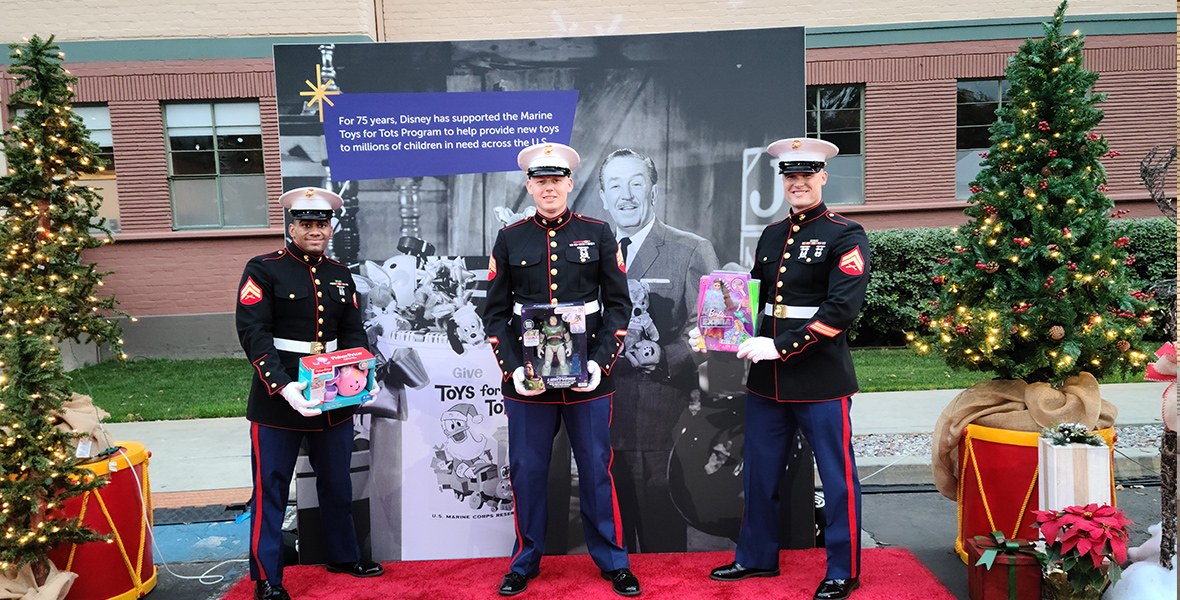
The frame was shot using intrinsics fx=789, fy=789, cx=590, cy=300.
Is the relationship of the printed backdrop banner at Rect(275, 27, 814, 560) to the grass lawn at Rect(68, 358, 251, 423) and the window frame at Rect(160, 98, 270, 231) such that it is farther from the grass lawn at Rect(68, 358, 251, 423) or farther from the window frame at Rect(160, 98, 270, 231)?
the window frame at Rect(160, 98, 270, 231)

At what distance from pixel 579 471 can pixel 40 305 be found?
2957 millimetres

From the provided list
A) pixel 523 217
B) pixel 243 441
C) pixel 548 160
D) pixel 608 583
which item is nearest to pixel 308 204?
pixel 523 217

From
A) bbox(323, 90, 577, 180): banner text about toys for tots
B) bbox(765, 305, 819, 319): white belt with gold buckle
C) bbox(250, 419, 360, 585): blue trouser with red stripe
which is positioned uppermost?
bbox(323, 90, 577, 180): banner text about toys for tots

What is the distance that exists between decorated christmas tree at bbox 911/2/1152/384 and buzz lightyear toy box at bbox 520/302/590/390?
6.51 ft

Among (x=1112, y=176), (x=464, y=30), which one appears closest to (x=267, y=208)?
(x=464, y=30)

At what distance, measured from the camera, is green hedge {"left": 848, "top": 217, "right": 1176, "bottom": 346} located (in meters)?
10.2

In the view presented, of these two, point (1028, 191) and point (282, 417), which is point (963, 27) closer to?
point (1028, 191)

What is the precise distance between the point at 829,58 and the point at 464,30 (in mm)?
5424

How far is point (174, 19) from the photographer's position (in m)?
11.2

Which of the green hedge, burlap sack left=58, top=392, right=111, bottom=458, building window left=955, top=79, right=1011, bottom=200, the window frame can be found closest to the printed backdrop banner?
burlap sack left=58, top=392, right=111, bottom=458

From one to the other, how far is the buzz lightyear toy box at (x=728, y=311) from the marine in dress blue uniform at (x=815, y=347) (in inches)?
4.0

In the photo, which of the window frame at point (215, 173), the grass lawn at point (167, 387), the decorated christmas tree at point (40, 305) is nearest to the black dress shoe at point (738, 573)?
the decorated christmas tree at point (40, 305)

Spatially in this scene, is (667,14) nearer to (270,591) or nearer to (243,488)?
(243,488)

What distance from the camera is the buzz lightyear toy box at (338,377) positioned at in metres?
3.52
